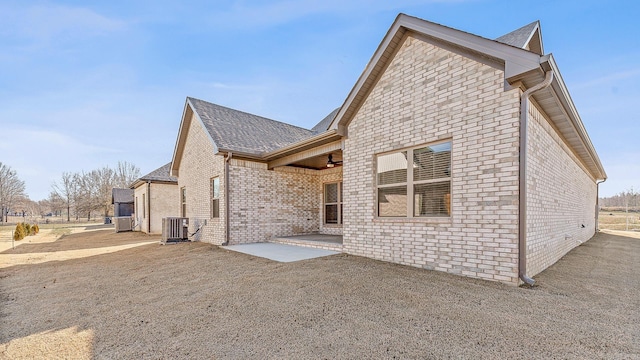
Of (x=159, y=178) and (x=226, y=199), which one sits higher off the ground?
(x=159, y=178)

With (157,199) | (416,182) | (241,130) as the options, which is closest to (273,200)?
(241,130)

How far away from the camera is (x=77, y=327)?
10.8 ft

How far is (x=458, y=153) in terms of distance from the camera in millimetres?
4836

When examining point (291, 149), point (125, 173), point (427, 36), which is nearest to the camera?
point (427, 36)

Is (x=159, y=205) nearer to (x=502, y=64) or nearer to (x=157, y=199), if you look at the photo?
(x=157, y=199)

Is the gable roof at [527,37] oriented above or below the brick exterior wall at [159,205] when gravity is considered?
above

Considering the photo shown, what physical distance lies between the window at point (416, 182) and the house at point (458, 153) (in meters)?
0.02

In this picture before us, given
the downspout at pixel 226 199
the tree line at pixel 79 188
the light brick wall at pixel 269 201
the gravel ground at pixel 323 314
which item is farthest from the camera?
the tree line at pixel 79 188

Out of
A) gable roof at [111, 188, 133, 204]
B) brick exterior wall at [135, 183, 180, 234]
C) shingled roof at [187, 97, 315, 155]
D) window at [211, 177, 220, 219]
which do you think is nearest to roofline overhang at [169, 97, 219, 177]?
shingled roof at [187, 97, 315, 155]

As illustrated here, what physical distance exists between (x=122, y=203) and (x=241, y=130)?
17670mm

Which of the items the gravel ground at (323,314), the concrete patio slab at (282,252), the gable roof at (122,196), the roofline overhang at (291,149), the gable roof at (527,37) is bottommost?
the concrete patio slab at (282,252)

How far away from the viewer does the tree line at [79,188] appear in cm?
3794

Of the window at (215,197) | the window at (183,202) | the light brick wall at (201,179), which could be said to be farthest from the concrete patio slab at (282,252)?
the window at (183,202)

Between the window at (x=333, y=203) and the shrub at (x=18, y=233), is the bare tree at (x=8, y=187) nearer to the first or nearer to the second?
the shrub at (x=18, y=233)
